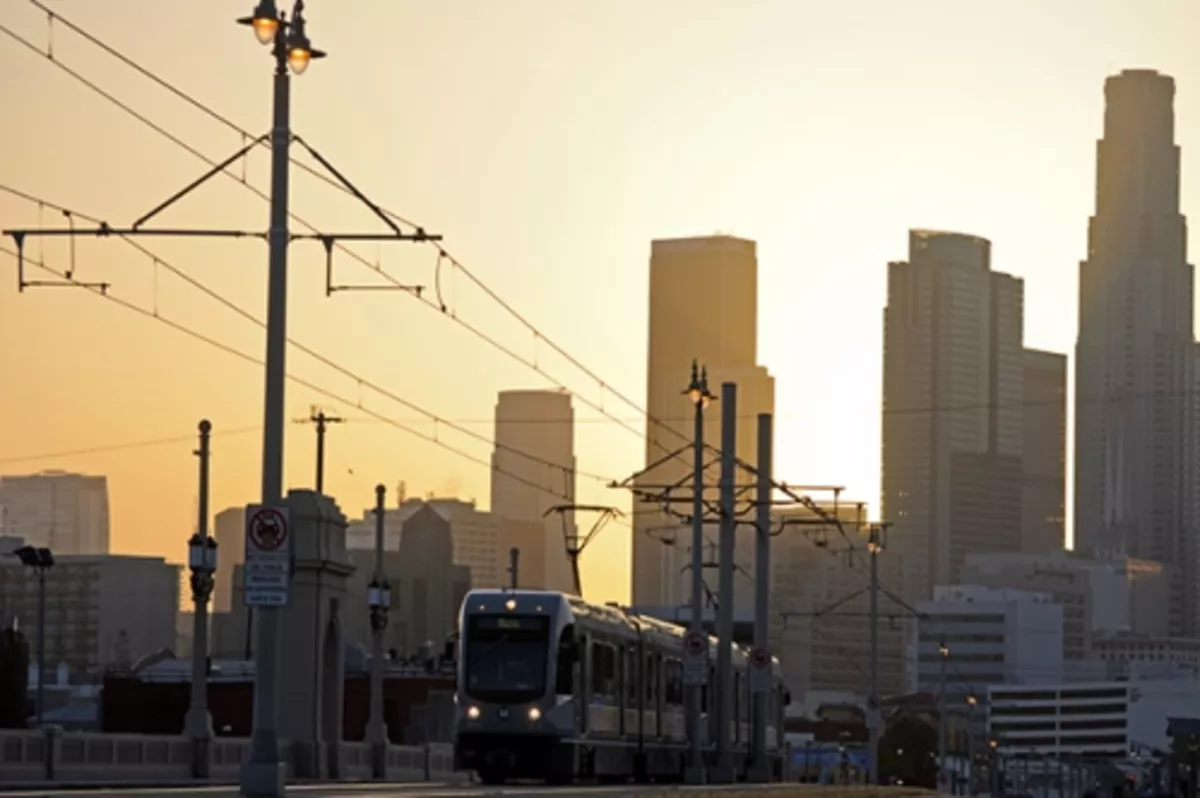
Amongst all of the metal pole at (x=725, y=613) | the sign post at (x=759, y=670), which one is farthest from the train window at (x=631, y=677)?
the sign post at (x=759, y=670)

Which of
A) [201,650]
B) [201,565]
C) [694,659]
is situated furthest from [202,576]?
[694,659]

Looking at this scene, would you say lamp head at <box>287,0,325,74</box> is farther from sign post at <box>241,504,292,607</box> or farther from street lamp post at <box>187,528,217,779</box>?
street lamp post at <box>187,528,217,779</box>

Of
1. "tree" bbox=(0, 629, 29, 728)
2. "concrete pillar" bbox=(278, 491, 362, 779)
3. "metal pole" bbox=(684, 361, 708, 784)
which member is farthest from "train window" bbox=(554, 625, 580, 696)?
"tree" bbox=(0, 629, 29, 728)

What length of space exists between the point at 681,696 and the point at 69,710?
94.3m

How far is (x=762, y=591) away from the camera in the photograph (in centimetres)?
8088

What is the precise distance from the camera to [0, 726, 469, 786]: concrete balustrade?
182 ft

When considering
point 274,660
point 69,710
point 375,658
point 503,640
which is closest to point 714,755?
point 375,658

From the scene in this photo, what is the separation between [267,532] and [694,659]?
31.9 meters

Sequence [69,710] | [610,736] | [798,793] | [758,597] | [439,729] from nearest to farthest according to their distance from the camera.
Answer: [798,793] → [610,736] → [758,597] → [439,729] → [69,710]

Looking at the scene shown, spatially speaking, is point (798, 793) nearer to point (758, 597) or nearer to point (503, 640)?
point (503, 640)

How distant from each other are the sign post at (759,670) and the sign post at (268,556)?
4262 centimetres

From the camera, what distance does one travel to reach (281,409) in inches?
1548

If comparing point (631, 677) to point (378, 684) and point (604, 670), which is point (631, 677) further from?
point (378, 684)

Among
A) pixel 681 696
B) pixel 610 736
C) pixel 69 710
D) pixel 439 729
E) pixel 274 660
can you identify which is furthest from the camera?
pixel 69 710
